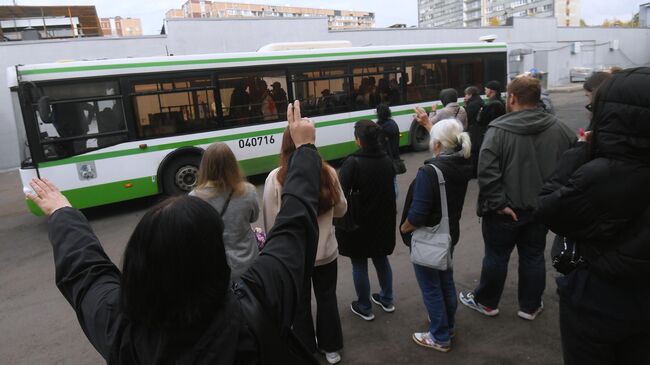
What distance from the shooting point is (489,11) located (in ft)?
390

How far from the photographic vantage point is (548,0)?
95688 millimetres

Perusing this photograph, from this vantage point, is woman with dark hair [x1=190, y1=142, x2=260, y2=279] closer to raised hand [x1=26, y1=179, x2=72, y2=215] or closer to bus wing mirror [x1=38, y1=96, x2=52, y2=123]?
raised hand [x1=26, y1=179, x2=72, y2=215]

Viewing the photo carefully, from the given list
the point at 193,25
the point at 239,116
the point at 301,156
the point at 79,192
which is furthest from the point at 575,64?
the point at 301,156

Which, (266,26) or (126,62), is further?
(266,26)

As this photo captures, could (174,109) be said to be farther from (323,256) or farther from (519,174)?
(519,174)

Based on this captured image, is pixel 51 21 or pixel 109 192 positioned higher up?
pixel 51 21

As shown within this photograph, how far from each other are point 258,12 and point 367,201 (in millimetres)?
122585

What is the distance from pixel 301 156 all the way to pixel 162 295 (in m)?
0.83

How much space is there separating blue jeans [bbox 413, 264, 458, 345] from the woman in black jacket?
1289 mm

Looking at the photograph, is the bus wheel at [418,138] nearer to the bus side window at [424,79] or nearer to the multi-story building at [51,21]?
the bus side window at [424,79]

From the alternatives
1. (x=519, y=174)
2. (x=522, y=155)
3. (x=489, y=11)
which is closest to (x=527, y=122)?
(x=522, y=155)

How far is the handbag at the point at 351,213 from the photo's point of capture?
3715mm

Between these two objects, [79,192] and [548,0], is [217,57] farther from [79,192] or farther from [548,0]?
[548,0]

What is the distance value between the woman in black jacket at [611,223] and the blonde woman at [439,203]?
3.77ft
